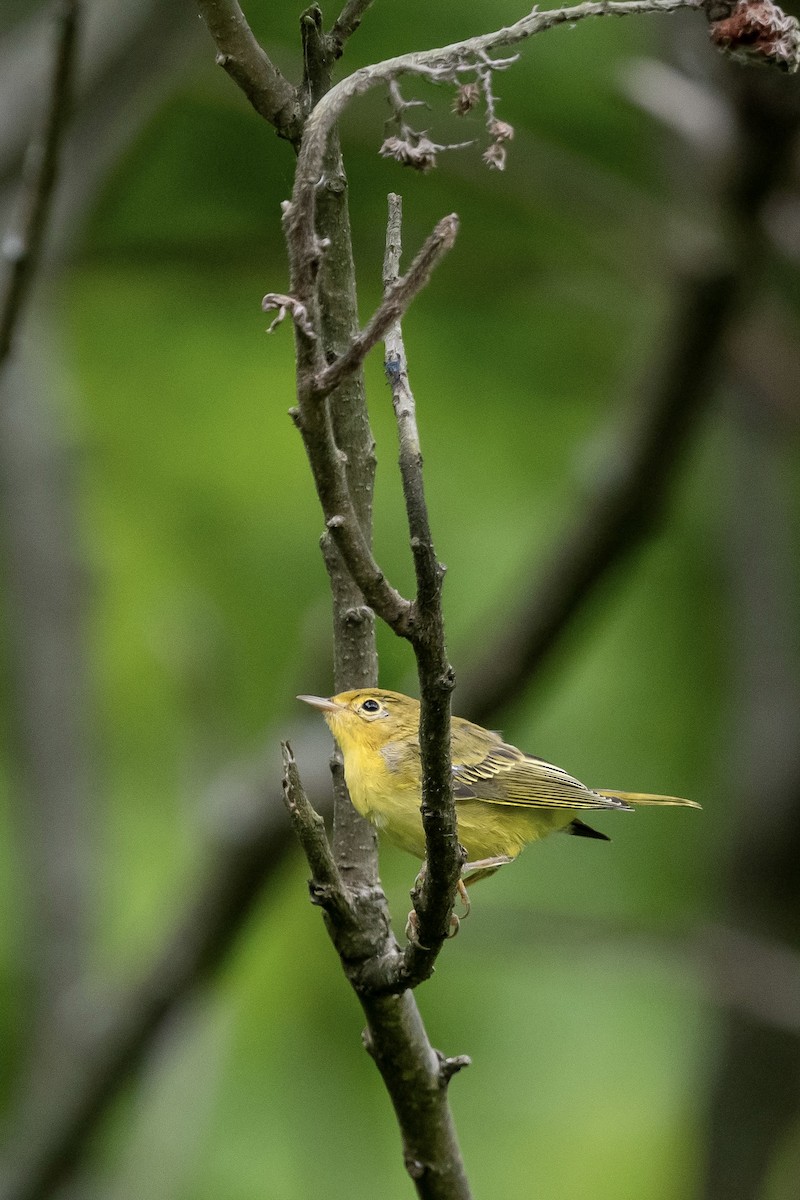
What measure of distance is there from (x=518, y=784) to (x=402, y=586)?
3.64m

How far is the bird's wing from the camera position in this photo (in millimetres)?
3301

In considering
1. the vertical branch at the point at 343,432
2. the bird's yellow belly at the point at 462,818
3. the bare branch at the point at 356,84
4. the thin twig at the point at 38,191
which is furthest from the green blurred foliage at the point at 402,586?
the bare branch at the point at 356,84

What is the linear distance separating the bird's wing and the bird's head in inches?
6.1

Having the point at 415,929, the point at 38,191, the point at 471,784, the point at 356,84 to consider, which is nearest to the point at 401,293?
the point at 356,84

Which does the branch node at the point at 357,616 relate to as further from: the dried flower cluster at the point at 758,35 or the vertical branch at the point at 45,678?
the vertical branch at the point at 45,678

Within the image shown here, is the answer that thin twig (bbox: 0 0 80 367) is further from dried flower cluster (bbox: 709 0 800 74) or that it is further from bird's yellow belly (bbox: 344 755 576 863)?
dried flower cluster (bbox: 709 0 800 74)

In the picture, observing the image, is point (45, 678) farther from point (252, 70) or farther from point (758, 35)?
point (758, 35)

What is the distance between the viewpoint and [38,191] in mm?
3740

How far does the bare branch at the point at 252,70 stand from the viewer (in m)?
1.82

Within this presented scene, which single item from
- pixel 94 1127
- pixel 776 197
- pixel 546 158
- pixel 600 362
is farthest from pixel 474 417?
pixel 94 1127

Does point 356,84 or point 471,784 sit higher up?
point 356,84

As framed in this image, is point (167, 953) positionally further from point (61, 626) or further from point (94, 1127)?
point (61, 626)

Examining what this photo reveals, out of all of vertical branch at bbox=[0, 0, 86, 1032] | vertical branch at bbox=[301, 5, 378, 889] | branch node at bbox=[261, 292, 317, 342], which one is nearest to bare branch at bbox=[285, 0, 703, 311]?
branch node at bbox=[261, 292, 317, 342]

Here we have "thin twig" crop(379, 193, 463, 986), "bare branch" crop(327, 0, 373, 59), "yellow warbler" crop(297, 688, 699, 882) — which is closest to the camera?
"thin twig" crop(379, 193, 463, 986)
